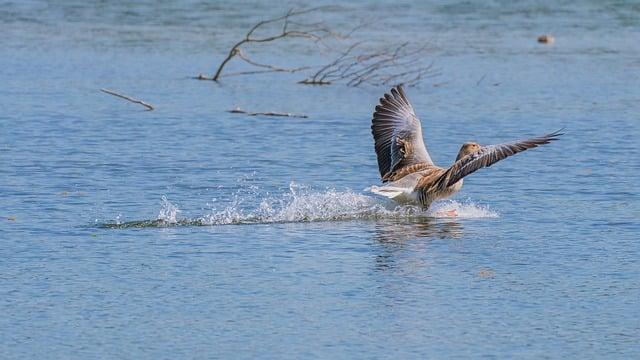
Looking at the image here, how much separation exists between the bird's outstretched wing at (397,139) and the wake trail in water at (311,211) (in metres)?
0.41

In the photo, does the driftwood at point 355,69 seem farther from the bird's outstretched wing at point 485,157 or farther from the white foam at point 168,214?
the bird's outstretched wing at point 485,157

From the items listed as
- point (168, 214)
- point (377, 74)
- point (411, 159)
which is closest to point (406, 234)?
point (411, 159)

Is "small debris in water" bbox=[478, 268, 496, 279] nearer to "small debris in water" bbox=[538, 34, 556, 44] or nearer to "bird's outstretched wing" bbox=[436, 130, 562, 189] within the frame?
"bird's outstretched wing" bbox=[436, 130, 562, 189]

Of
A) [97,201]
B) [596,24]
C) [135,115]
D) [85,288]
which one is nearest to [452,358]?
[85,288]

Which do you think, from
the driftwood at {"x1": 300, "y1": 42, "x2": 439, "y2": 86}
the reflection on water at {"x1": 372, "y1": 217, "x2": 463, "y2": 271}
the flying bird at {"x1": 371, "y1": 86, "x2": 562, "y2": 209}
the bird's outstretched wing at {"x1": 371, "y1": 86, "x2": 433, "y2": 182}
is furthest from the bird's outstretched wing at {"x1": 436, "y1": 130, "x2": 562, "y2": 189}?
the driftwood at {"x1": 300, "y1": 42, "x2": 439, "y2": 86}

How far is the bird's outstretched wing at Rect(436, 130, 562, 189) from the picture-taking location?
10.1 meters

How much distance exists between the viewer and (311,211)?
11195mm

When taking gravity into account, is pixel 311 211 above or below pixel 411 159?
below

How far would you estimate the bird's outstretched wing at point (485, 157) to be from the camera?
10.1 m

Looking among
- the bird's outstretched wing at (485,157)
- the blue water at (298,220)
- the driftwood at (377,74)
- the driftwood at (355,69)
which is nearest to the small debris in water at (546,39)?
the blue water at (298,220)

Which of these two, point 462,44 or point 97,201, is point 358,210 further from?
point 462,44

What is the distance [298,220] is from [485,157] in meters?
1.58

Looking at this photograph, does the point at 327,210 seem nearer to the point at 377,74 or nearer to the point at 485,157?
the point at 485,157

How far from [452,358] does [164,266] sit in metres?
2.63
